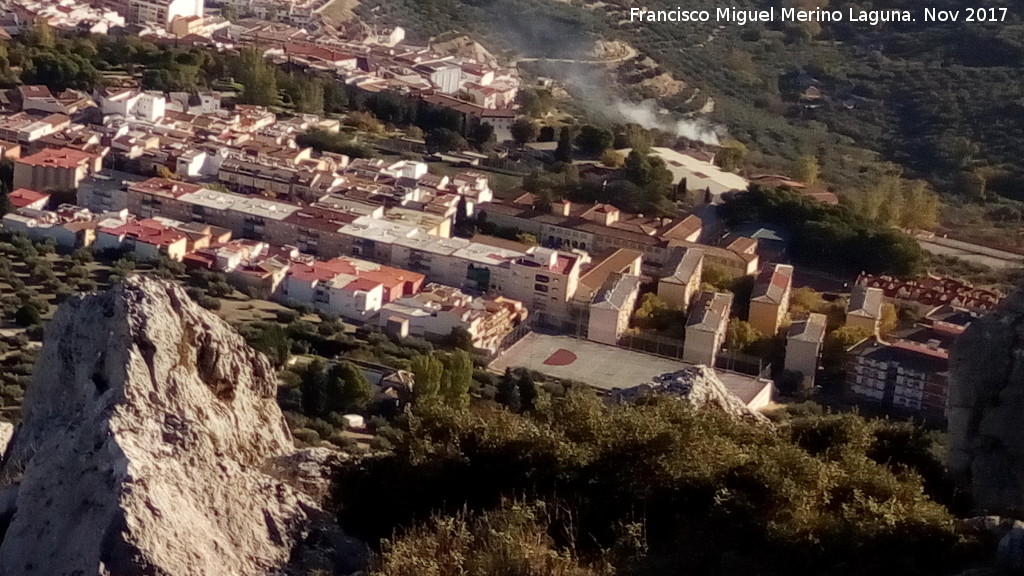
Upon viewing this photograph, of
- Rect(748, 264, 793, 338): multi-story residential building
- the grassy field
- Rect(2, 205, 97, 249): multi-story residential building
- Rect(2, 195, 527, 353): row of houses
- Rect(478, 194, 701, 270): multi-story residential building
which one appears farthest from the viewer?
the grassy field

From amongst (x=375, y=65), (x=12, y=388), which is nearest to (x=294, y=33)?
(x=375, y=65)

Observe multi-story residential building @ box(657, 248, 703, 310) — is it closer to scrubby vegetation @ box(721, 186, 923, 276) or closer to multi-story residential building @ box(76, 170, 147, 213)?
scrubby vegetation @ box(721, 186, 923, 276)

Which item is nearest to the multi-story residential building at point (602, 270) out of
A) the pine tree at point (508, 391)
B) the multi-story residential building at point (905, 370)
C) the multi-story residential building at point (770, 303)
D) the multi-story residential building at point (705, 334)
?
the multi-story residential building at point (705, 334)

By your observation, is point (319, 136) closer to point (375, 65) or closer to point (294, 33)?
point (375, 65)

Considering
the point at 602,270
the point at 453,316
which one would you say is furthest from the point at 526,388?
the point at 602,270

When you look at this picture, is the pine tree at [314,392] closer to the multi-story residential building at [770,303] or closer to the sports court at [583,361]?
the sports court at [583,361]

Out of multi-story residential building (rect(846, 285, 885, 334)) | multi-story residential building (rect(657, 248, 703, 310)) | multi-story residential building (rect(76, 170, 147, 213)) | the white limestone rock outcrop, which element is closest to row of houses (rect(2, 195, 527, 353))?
multi-story residential building (rect(76, 170, 147, 213))

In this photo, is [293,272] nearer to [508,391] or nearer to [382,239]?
[382,239]

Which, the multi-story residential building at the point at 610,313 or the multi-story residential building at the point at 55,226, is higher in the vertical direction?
the multi-story residential building at the point at 610,313
